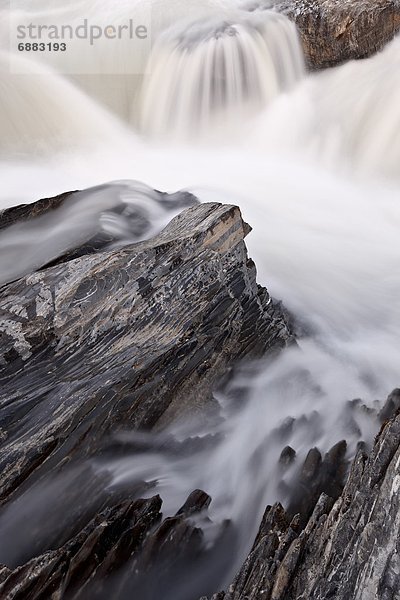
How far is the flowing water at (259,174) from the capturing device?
2.80 m

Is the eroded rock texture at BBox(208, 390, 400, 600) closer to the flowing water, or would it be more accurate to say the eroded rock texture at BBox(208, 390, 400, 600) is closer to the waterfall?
the flowing water

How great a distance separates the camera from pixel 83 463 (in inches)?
93.5

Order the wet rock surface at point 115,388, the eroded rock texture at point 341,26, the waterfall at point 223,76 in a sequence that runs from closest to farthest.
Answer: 1. the wet rock surface at point 115,388
2. the eroded rock texture at point 341,26
3. the waterfall at point 223,76

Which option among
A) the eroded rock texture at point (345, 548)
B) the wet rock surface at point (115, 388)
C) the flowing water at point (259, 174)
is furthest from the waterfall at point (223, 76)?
the eroded rock texture at point (345, 548)

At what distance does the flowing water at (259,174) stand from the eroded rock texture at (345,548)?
39 cm

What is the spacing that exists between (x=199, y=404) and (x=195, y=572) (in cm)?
87

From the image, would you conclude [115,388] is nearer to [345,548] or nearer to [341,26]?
[345,548]

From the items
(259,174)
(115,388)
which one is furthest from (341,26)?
(115,388)

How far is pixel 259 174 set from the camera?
7426mm

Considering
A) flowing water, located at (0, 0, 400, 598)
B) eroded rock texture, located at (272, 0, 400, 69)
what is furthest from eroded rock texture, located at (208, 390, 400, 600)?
eroded rock texture, located at (272, 0, 400, 69)

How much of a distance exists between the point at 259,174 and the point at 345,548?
623cm

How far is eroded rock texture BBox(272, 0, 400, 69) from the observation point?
8.15 m

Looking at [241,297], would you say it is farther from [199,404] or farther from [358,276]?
[358,276]

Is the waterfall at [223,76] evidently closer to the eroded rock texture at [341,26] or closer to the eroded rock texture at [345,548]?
the eroded rock texture at [341,26]
